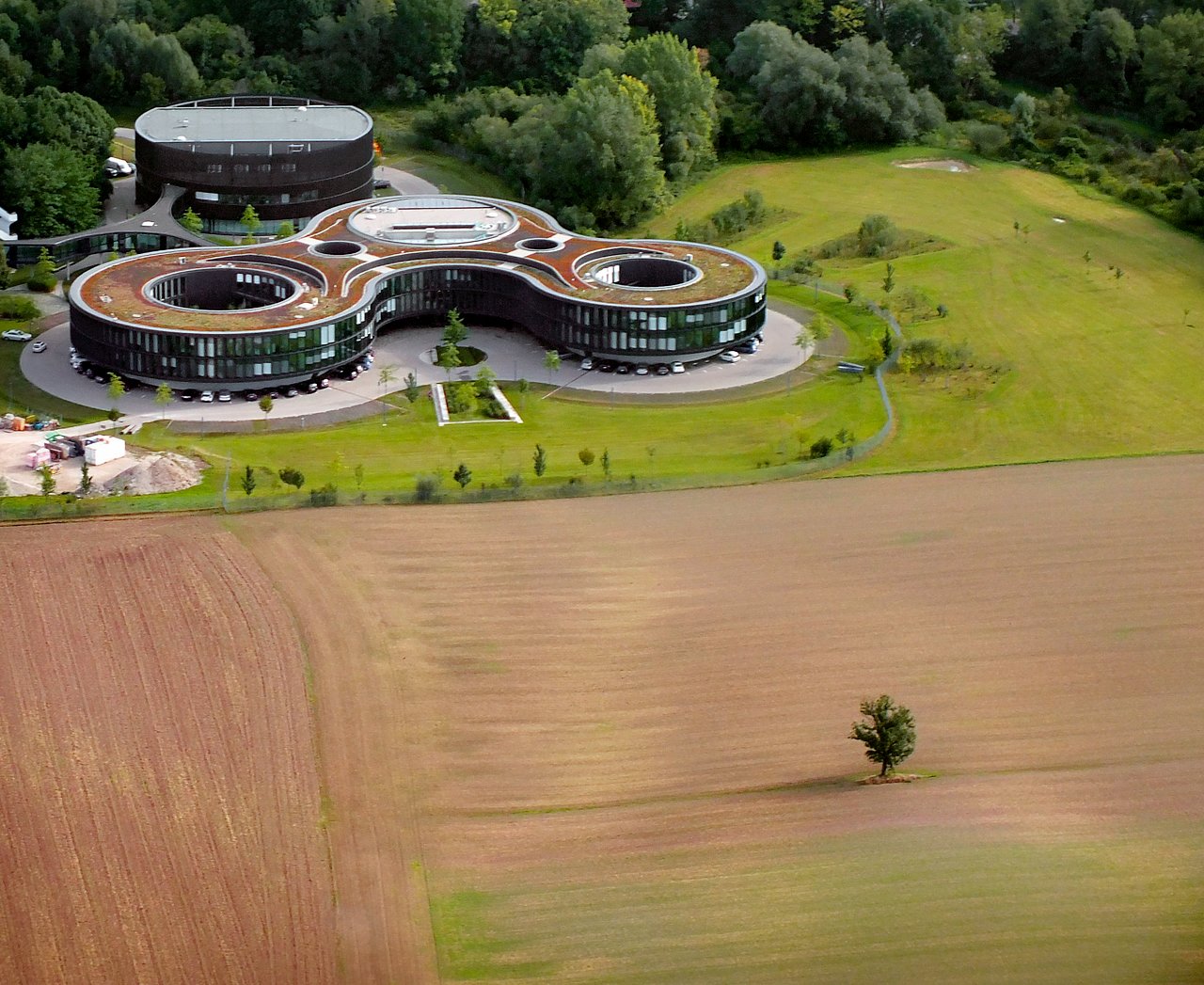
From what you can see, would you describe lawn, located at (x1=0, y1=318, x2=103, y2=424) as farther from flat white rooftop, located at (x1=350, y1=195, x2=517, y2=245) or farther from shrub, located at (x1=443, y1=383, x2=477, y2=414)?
flat white rooftop, located at (x1=350, y1=195, x2=517, y2=245)

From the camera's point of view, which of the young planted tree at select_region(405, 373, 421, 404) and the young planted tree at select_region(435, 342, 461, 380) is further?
the young planted tree at select_region(435, 342, 461, 380)

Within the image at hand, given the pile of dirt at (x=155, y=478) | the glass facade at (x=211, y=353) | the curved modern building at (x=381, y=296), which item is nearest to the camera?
the pile of dirt at (x=155, y=478)

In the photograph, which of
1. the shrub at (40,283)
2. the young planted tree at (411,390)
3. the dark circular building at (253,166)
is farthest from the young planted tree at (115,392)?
the dark circular building at (253,166)

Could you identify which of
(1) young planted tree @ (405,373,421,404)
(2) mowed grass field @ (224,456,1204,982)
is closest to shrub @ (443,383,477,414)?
(1) young planted tree @ (405,373,421,404)

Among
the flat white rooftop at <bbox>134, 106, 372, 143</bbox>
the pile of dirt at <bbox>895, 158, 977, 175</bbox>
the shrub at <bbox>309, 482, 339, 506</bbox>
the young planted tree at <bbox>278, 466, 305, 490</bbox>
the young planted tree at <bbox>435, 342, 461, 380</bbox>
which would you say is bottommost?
the young planted tree at <bbox>435, 342, 461, 380</bbox>

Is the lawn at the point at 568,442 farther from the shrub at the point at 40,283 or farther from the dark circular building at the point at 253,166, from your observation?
the dark circular building at the point at 253,166
